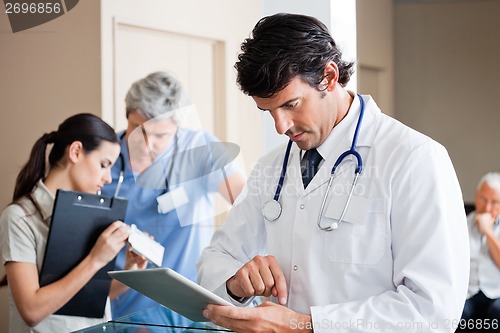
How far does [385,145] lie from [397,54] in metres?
4.49

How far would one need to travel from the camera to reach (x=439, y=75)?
17.6 ft

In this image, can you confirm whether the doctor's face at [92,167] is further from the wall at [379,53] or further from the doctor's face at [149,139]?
the wall at [379,53]

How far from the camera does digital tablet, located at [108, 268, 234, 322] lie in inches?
44.4

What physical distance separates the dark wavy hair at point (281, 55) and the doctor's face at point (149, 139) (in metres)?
1.29

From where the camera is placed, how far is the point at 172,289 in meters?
1.19

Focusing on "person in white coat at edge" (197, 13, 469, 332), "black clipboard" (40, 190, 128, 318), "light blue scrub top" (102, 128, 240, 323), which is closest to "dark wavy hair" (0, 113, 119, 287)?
"black clipboard" (40, 190, 128, 318)

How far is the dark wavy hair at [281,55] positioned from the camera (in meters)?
1.22

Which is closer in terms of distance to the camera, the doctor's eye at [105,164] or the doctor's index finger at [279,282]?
the doctor's index finger at [279,282]

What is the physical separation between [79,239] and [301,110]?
0.96 metres

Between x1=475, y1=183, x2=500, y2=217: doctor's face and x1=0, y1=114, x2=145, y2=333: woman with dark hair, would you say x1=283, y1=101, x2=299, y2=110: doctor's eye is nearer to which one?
x1=0, y1=114, x2=145, y2=333: woman with dark hair

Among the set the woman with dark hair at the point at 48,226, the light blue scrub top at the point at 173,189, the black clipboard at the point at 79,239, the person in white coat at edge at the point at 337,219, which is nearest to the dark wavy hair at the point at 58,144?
the woman with dark hair at the point at 48,226

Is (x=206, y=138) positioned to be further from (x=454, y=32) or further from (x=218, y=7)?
(x=454, y=32)

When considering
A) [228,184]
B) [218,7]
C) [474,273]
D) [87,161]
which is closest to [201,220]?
[228,184]

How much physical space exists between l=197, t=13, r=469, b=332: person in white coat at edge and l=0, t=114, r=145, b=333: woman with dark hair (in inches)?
25.8
